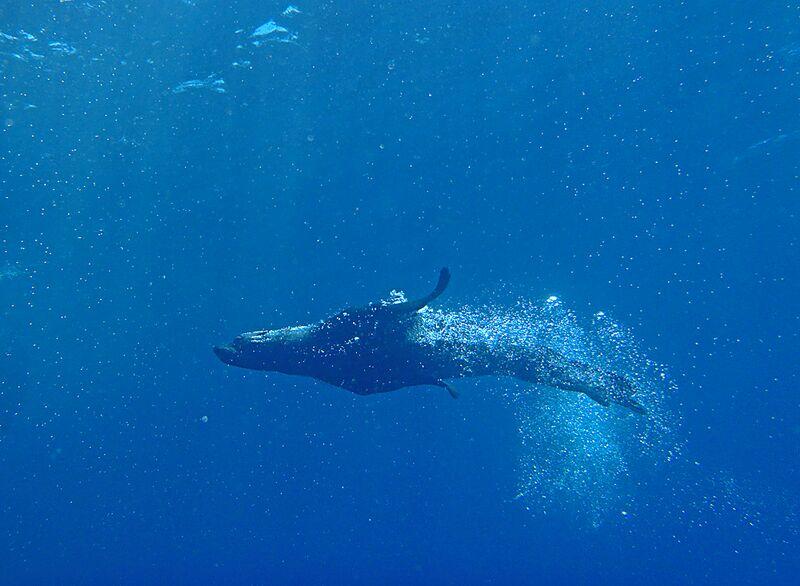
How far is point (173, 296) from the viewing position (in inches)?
1222

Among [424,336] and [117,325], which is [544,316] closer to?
[424,336]

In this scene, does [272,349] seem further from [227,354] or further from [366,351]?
[366,351]

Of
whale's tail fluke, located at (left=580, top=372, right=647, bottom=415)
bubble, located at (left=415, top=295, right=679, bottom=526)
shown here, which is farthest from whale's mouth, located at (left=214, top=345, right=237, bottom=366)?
bubble, located at (left=415, top=295, right=679, bottom=526)

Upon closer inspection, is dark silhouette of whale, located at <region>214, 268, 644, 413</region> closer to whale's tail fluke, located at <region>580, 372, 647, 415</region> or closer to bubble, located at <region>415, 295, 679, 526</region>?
whale's tail fluke, located at <region>580, 372, 647, 415</region>

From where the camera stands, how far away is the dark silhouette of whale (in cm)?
750

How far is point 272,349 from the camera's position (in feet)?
25.2

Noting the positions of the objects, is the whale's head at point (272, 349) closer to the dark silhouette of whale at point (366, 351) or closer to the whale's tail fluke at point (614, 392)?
the dark silhouette of whale at point (366, 351)

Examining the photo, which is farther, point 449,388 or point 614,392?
point 614,392

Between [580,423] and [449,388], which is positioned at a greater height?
[580,423]

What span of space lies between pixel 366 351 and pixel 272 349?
137 centimetres

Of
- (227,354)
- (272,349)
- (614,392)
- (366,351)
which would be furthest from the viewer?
(614,392)

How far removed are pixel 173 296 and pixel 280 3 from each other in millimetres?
20275

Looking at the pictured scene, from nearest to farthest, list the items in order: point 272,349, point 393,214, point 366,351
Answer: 1. point 272,349
2. point 366,351
3. point 393,214

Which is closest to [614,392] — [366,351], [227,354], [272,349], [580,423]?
[366,351]
